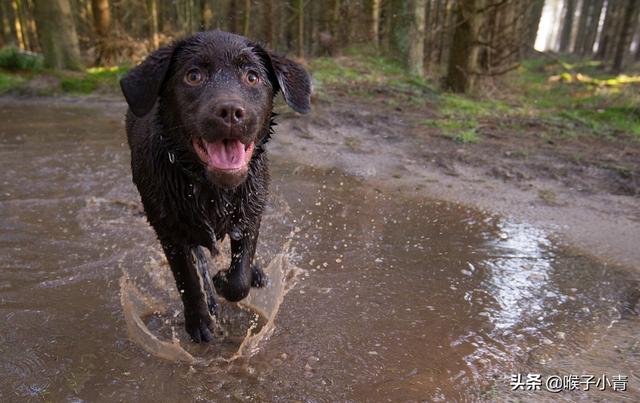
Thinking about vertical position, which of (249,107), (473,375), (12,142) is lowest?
(12,142)

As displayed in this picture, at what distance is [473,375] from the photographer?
3.11m

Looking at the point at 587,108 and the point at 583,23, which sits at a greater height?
the point at 587,108

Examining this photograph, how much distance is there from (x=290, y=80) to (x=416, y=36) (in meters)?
13.9

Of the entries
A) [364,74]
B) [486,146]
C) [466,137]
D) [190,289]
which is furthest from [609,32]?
[190,289]

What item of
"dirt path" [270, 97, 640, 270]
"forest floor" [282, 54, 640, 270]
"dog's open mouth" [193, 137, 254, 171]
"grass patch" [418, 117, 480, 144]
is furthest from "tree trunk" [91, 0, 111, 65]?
"dog's open mouth" [193, 137, 254, 171]

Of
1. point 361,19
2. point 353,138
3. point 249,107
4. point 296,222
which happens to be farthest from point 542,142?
point 361,19

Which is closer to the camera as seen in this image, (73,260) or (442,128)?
(73,260)

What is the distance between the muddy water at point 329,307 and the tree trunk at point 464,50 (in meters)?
7.41

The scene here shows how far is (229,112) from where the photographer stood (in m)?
2.67

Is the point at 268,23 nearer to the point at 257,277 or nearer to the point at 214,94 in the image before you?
the point at 257,277

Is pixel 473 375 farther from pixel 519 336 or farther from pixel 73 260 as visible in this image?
pixel 73 260

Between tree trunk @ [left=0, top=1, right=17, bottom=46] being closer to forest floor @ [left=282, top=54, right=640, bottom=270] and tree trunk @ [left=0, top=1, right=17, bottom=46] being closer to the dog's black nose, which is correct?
forest floor @ [left=282, top=54, right=640, bottom=270]

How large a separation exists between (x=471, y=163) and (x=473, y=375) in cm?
498

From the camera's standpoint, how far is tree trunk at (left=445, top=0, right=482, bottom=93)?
39.8 ft
